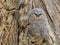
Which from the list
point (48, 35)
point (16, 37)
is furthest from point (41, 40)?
point (16, 37)

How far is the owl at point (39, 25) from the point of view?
5.68 feet

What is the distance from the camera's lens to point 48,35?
175 centimetres

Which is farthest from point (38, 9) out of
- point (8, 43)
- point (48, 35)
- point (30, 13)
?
point (8, 43)

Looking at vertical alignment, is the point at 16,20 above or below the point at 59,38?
above

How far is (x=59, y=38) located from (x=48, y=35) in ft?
0.60

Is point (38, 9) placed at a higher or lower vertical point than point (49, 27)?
higher

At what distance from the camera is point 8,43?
179 centimetres

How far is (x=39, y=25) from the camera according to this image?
1754mm

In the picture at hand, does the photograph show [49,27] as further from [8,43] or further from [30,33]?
[8,43]

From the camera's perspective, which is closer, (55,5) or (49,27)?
(49,27)

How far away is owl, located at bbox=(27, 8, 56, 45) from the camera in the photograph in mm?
1731

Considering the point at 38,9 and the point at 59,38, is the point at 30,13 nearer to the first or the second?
the point at 38,9

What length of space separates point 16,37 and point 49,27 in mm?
Result: 227

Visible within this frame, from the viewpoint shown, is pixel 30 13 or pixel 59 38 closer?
pixel 30 13
